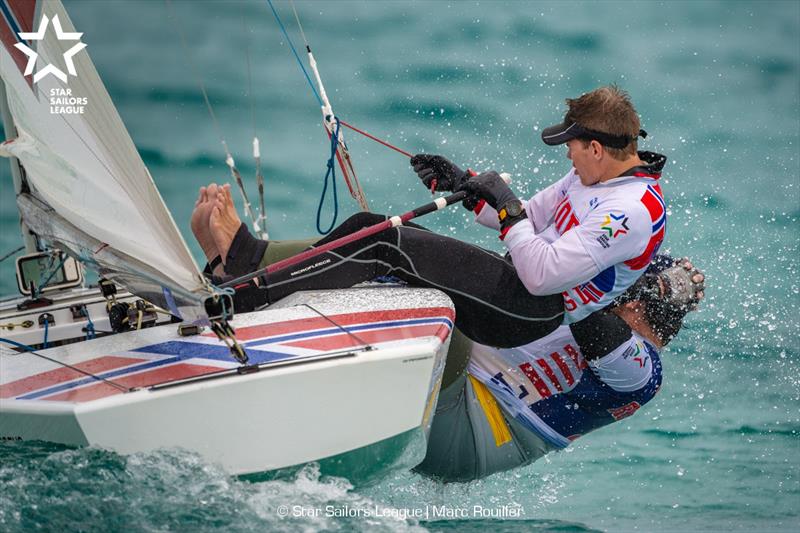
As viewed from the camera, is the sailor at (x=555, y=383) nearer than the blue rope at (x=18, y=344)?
No

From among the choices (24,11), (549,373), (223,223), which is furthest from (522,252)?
(24,11)

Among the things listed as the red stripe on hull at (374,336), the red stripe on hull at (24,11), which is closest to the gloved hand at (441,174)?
the red stripe on hull at (374,336)

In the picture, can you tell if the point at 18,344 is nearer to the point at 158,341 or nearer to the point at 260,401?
the point at 158,341

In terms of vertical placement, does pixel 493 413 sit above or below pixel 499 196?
below

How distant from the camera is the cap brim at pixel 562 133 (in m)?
2.92

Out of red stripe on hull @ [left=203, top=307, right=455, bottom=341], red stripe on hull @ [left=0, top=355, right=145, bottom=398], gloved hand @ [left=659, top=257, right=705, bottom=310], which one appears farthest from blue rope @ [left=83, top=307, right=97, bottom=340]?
gloved hand @ [left=659, top=257, right=705, bottom=310]

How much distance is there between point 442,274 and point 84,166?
111 cm

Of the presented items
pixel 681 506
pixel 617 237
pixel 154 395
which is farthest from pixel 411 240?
pixel 681 506

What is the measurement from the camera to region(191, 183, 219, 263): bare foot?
3.29m

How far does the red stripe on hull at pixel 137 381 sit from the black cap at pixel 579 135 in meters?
1.24

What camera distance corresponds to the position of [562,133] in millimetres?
2934

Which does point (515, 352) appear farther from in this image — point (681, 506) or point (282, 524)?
point (681, 506)

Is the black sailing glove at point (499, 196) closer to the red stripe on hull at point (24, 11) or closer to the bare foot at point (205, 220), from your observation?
the bare foot at point (205, 220)

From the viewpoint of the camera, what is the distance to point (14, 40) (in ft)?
9.64
